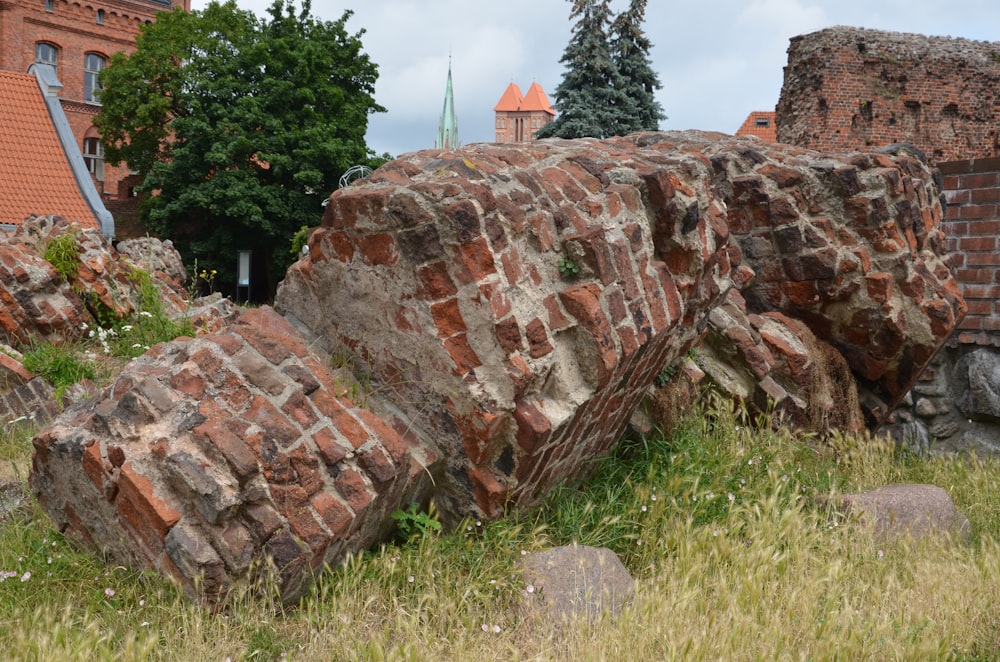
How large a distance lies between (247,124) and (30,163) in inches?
306

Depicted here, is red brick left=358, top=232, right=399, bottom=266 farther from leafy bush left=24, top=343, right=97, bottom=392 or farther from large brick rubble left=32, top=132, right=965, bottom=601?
leafy bush left=24, top=343, right=97, bottom=392

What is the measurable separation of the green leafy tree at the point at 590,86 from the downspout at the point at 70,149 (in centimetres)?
1141

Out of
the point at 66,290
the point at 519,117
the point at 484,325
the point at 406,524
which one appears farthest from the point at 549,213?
the point at 519,117

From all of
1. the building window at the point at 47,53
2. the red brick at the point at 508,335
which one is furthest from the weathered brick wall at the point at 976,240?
the building window at the point at 47,53

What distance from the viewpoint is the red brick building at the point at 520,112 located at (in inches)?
3435

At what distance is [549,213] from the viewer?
4375mm

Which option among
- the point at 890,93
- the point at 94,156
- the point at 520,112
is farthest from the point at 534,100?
the point at 890,93

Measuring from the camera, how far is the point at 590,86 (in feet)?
79.2

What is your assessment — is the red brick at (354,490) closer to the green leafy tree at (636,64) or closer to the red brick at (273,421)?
the red brick at (273,421)

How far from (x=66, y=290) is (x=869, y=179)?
7827 mm

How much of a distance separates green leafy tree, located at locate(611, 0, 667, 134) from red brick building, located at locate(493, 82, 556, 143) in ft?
203

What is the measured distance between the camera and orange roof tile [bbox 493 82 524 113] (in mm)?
89500

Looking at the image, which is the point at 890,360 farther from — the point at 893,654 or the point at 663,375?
the point at 893,654

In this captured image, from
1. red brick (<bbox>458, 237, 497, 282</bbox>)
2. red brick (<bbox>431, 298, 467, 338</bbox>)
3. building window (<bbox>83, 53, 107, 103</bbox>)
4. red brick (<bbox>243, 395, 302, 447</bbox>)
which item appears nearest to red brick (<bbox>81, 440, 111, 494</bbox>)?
red brick (<bbox>243, 395, 302, 447</bbox>)
